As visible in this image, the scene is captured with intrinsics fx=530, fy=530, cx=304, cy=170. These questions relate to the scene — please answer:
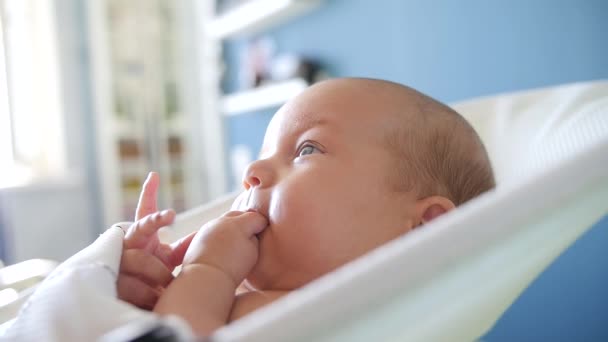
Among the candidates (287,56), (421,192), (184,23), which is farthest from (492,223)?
(184,23)

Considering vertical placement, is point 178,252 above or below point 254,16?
below

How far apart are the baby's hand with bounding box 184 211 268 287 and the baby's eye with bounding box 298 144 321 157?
0.09m

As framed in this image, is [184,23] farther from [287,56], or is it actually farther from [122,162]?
[287,56]

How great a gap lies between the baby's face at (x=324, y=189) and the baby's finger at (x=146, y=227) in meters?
0.11

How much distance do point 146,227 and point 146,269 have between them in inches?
1.6

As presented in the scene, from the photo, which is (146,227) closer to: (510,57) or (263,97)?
(510,57)

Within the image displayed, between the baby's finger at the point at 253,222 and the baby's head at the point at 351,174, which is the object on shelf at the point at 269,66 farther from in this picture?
the baby's finger at the point at 253,222

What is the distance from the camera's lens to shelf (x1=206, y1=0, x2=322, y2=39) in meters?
1.52

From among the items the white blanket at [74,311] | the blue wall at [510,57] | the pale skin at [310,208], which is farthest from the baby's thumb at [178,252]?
the blue wall at [510,57]

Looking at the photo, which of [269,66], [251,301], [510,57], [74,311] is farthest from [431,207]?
[269,66]

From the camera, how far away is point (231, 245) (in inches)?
20.2

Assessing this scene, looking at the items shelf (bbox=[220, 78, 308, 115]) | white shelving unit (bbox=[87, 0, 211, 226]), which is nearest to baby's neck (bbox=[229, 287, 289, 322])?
shelf (bbox=[220, 78, 308, 115])

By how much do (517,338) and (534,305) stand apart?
92mm

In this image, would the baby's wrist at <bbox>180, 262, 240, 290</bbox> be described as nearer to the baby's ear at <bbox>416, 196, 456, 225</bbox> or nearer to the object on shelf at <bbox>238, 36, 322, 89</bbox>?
the baby's ear at <bbox>416, 196, 456, 225</bbox>
